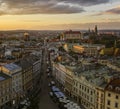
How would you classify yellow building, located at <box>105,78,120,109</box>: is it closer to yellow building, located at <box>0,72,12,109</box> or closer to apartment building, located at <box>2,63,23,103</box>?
yellow building, located at <box>0,72,12,109</box>

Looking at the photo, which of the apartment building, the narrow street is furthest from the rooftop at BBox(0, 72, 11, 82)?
the narrow street

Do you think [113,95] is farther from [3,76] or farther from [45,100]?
[3,76]

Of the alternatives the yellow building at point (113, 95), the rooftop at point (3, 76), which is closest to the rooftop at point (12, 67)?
the rooftop at point (3, 76)

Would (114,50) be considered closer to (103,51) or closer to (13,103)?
(103,51)

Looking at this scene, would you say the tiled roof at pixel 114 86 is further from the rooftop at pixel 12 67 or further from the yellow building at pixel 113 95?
the rooftop at pixel 12 67

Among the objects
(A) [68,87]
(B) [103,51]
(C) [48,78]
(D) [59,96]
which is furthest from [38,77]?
(B) [103,51]

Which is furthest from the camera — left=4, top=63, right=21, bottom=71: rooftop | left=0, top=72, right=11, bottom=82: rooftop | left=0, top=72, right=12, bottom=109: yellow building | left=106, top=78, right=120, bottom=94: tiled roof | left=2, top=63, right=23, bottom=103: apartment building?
left=4, top=63, right=21, bottom=71: rooftop
